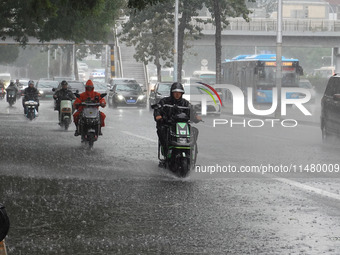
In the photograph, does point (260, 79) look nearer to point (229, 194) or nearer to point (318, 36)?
point (318, 36)

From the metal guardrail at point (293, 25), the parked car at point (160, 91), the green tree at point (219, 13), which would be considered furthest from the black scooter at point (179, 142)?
the metal guardrail at point (293, 25)

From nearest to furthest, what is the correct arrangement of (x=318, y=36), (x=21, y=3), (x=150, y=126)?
(x=150, y=126) < (x=21, y=3) < (x=318, y=36)

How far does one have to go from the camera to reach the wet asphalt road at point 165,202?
312 inches

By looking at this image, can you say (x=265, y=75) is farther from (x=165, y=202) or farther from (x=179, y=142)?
(x=165, y=202)

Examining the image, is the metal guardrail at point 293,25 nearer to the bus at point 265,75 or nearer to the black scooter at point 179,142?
the bus at point 265,75

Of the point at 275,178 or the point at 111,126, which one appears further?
the point at 111,126

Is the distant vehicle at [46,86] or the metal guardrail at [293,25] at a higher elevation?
the metal guardrail at [293,25]

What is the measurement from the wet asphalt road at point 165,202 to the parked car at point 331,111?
2.76ft

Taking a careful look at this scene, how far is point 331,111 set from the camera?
2091 centimetres

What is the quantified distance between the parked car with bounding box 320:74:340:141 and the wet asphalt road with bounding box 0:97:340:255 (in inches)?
33.1

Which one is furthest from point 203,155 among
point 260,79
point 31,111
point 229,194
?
point 260,79

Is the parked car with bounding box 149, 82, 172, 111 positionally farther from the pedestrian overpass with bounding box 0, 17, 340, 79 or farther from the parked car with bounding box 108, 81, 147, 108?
the pedestrian overpass with bounding box 0, 17, 340, 79

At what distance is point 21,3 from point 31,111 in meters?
7.19

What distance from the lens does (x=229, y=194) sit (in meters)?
11.5
